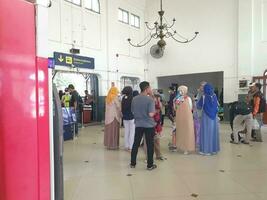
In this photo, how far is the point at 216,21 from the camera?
41.6 ft

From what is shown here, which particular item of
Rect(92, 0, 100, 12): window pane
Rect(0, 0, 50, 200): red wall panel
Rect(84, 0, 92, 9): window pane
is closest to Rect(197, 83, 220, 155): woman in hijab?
Rect(0, 0, 50, 200): red wall panel

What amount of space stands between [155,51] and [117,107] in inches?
317

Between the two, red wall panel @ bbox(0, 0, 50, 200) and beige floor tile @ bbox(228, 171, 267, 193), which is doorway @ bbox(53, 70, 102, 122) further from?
red wall panel @ bbox(0, 0, 50, 200)

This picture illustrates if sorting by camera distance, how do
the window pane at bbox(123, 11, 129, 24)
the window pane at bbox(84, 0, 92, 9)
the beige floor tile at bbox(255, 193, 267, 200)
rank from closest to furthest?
the beige floor tile at bbox(255, 193, 267, 200), the window pane at bbox(84, 0, 92, 9), the window pane at bbox(123, 11, 129, 24)

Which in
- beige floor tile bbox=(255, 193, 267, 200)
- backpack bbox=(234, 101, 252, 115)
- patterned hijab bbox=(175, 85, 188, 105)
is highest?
patterned hijab bbox=(175, 85, 188, 105)

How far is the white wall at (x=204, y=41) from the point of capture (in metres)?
12.4

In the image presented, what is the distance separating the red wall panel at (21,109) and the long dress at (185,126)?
503cm

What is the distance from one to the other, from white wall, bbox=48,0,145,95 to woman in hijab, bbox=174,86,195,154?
510cm

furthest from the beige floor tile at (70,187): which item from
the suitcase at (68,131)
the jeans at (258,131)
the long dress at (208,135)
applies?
the jeans at (258,131)

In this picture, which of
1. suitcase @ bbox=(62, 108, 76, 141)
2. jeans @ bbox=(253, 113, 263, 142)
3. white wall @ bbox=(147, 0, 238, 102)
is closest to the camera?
jeans @ bbox=(253, 113, 263, 142)

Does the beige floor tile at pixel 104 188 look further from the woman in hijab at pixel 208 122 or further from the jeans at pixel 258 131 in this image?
the jeans at pixel 258 131

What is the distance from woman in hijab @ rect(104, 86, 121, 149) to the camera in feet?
21.6

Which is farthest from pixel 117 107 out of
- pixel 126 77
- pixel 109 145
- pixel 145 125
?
pixel 126 77

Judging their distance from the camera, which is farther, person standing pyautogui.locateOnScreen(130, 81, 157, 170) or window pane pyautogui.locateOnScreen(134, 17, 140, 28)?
window pane pyautogui.locateOnScreen(134, 17, 140, 28)
